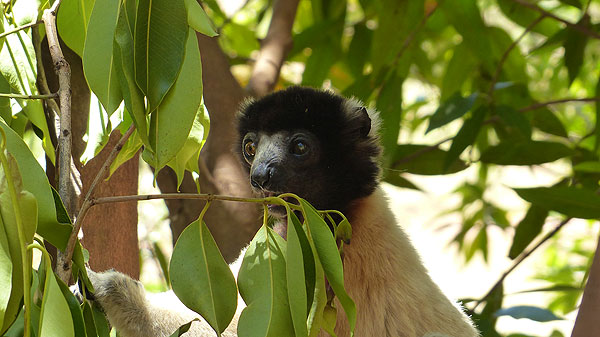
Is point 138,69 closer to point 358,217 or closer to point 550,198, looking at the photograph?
point 358,217

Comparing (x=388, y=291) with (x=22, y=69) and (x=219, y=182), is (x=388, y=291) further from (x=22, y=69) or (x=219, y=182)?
(x=22, y=69)

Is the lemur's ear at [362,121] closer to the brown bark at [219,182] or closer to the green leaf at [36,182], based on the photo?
the brown bark at [219,182]

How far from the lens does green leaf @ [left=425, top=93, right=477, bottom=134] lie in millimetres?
3170

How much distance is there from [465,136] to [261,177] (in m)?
1.27

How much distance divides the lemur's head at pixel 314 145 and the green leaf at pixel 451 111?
1.51 feet

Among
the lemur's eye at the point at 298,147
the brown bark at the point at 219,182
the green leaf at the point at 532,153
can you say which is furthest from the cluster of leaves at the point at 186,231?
the green leaf at the point at 532,153

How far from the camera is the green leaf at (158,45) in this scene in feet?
4.29

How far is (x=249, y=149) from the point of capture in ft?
9.12

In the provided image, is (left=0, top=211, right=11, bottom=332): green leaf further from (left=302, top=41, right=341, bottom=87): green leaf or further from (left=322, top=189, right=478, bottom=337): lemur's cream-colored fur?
(left=302, top=41, right=341, bottom=87): green leaf

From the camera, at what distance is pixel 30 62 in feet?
5.33

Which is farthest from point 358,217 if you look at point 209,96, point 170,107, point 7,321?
point 7,321

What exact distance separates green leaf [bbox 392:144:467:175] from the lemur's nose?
47.8 inches

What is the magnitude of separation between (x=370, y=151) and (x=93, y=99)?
4.64ft

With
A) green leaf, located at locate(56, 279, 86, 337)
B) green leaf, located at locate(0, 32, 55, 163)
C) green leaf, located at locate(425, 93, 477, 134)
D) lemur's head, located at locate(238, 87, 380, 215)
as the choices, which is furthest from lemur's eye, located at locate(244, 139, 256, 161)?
green leaf, located at locate(56, 279, 86, 337)
